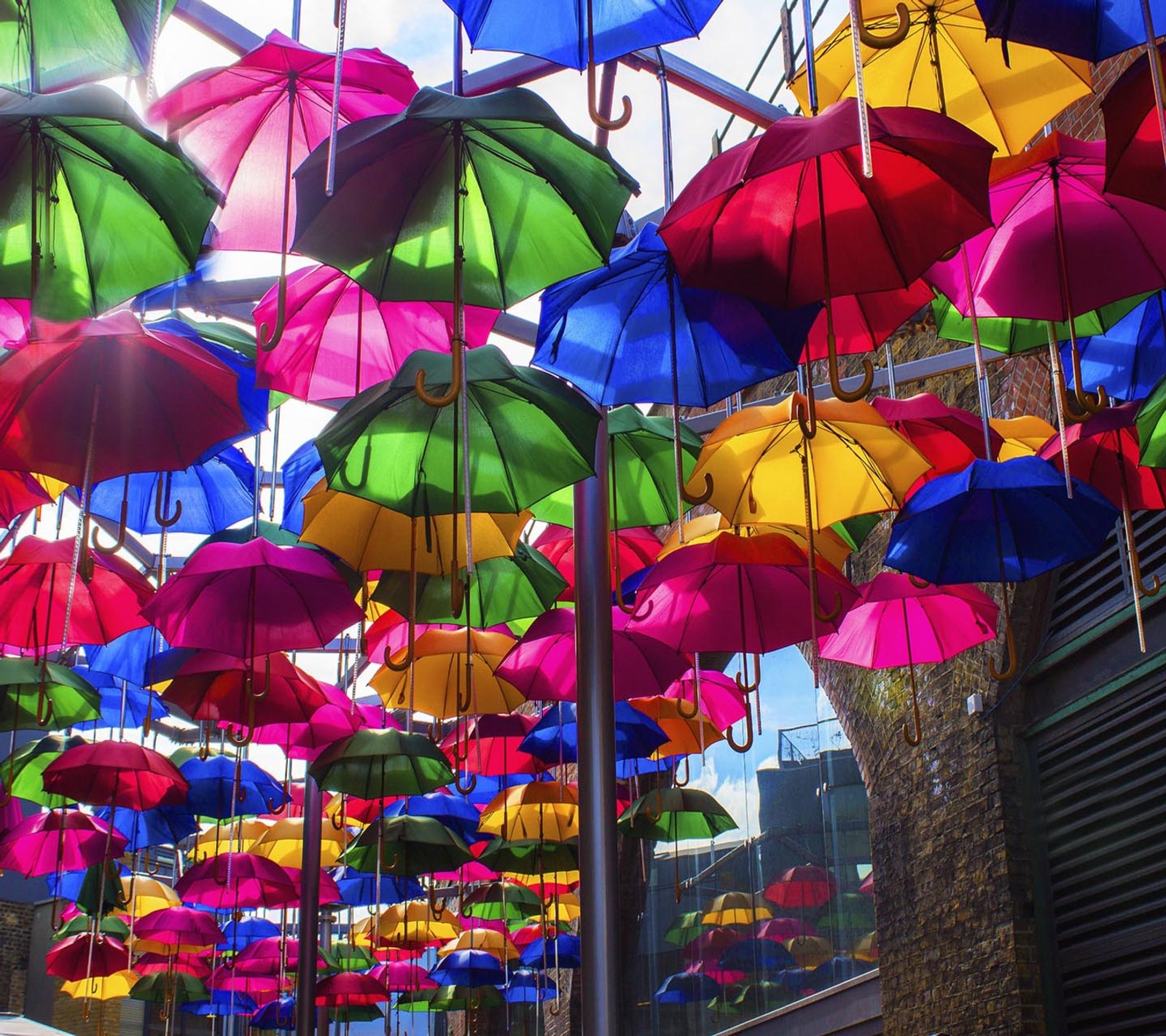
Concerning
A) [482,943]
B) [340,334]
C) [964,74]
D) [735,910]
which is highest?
[964,74]

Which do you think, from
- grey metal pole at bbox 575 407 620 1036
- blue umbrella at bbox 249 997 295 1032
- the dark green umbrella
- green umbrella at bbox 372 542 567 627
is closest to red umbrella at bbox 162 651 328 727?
green umbrella at bbox 372 542 567 627

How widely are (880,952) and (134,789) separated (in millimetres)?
4250

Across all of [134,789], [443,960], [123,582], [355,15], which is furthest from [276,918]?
[355,15]

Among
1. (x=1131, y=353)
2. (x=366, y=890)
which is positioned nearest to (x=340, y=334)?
(x=1131, y=353)

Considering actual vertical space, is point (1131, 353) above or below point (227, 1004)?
above

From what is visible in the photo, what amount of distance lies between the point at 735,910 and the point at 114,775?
4.93 meters

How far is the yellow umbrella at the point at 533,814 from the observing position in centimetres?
780

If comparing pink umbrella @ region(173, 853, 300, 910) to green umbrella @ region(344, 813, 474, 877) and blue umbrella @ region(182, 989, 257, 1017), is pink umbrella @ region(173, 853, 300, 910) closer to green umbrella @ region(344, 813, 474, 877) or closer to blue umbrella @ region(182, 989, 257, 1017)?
green umbrella @ region(344, 813, 474, 877)

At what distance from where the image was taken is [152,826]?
9156mm

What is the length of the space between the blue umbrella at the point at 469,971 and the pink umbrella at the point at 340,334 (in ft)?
27.9

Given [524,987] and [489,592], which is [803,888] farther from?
[524,987]

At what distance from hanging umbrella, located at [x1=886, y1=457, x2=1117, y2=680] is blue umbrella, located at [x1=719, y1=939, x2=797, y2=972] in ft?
15.9

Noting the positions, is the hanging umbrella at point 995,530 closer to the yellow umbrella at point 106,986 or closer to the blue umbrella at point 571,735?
the blue umbrella at point 571,735

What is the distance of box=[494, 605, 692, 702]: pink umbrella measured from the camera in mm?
5512
